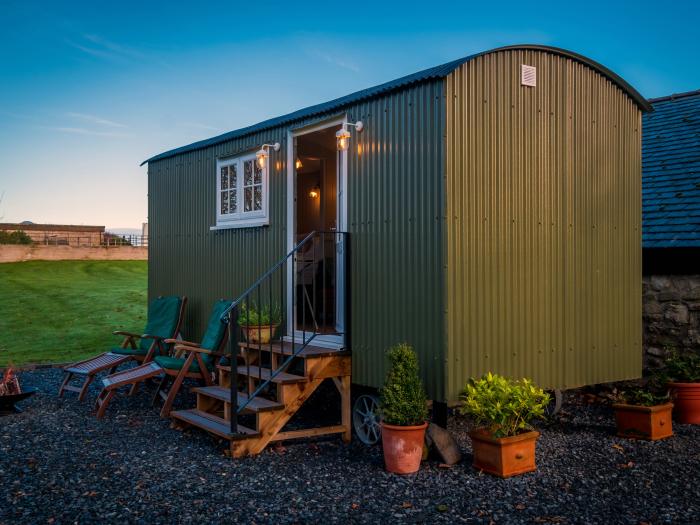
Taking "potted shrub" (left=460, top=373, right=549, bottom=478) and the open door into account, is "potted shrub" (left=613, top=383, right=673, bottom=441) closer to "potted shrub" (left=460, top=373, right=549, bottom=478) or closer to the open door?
"potted shrub" (left=460, top=373, right=549, bottom=478)

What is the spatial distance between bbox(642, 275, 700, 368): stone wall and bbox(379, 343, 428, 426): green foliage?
3913 mm

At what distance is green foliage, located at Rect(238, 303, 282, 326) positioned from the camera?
6.61 metres

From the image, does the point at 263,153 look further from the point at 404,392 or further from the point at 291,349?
the point at 404,392

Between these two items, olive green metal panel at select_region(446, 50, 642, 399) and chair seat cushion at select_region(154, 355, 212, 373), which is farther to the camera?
chair seat cushion at select_region(154, 355, 212, 373)

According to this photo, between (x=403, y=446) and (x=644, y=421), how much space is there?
2536 mm

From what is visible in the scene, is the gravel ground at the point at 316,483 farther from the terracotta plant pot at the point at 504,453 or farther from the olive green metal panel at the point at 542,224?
the olive green metal panel at the point at 542,224

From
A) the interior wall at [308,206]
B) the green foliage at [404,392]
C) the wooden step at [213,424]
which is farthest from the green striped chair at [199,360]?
the green foliage at [404,392]

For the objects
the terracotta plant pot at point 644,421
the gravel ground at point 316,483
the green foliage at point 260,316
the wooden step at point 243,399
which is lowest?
the gravel ground at point 316,483

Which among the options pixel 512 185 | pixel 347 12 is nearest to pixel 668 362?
pixel 512 185

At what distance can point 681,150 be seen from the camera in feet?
30.3

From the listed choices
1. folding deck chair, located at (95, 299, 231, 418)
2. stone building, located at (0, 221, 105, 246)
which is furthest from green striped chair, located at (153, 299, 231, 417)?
stone building, located at (0, 221, 105, 246)

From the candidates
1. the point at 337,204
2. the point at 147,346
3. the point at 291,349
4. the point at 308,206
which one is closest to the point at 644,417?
the point at 291,349

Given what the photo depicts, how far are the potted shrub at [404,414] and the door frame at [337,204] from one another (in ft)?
3.86

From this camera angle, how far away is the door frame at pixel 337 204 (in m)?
6.34
